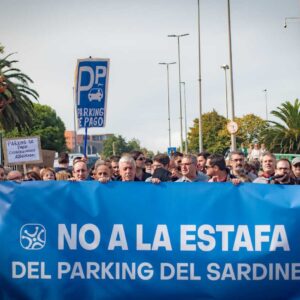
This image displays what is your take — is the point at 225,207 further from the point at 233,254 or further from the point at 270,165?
the point at 270,165

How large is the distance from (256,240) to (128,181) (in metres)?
1.34

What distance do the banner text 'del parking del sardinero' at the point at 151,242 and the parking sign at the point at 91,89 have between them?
134 inches

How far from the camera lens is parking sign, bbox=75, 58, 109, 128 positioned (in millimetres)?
11320

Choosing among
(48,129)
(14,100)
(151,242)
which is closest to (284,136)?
(14,100)

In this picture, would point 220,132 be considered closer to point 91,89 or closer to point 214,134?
point 214,134

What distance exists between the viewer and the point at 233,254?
308 inches

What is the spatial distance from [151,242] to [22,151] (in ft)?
31.9

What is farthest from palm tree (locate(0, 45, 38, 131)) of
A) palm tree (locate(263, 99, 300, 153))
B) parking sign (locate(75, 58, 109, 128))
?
parking sign (locate(75, 58, 109, 128))

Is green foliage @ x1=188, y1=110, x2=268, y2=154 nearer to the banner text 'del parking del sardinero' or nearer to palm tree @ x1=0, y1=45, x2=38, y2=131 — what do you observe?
palm tree @ x1=0, y1=45, x2=38, y2=131

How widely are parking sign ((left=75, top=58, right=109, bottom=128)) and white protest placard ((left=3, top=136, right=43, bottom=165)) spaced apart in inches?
229

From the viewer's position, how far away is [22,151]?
678 inches

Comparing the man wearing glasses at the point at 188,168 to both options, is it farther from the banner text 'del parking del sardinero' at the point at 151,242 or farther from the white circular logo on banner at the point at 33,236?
the white circular logo on banner at the point at 33,236

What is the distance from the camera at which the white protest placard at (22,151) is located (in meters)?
17.0

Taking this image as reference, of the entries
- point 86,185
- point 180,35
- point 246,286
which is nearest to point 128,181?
point 86,185
